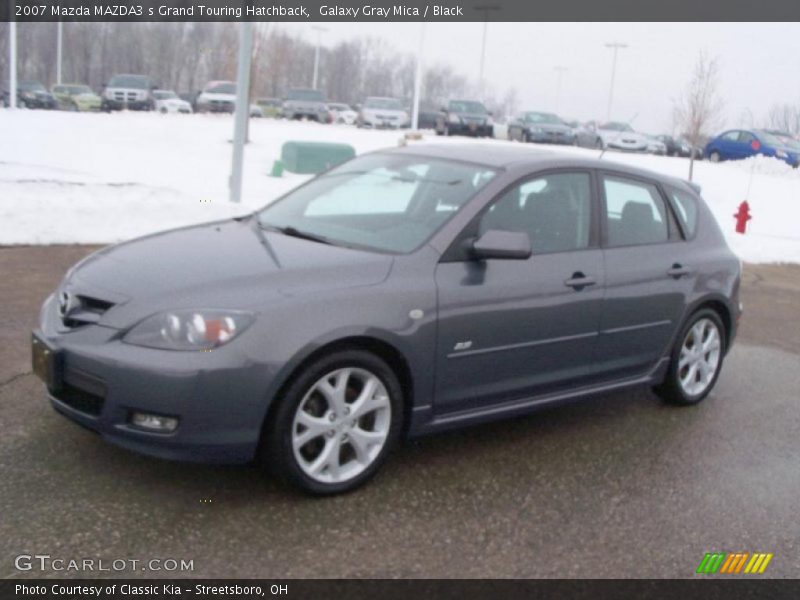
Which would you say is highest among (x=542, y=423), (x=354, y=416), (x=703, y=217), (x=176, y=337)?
(x=703, y=217)

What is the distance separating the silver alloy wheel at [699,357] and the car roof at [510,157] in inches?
40.8

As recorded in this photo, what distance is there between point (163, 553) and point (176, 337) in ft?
2.78

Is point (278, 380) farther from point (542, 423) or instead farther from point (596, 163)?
point (596, 163)

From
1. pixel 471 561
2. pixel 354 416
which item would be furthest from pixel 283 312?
pixel 471 561

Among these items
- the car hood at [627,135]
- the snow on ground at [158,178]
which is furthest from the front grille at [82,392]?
the car hood at [627,135]

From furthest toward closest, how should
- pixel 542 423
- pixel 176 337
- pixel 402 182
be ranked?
pixel 542 423 < pixel 402 182 < pixel 176 337

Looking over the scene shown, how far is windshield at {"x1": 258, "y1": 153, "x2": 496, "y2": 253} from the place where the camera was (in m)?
4.65

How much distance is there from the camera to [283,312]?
3.84 m

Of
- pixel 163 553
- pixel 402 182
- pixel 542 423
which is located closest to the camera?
pixel 163 553

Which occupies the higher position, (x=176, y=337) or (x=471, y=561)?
(x=176, y=337)

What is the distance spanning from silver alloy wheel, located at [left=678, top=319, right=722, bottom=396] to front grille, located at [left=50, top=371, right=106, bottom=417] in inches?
142

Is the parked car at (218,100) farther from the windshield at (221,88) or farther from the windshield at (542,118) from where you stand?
the windshield at (542,118)

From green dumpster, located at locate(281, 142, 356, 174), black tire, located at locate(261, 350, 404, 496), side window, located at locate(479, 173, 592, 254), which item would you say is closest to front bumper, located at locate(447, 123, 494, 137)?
green dumpster, located at locate(281, 142, 356, 174)

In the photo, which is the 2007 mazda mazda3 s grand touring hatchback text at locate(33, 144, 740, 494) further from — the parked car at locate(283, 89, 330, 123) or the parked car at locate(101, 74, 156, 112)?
the parked car at locate(283, 89, 330, 123)
